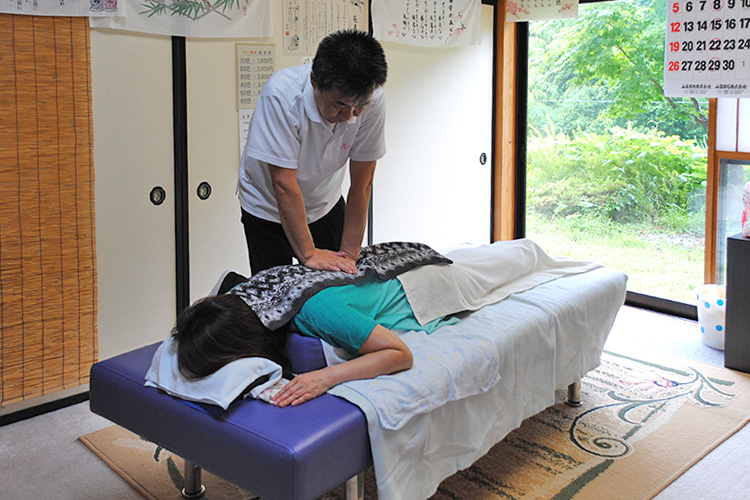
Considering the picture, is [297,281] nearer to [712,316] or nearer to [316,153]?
[316,153]

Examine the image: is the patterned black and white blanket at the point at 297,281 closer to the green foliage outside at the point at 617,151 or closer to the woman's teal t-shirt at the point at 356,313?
the woman's teal t-shirt at the point at 356,313

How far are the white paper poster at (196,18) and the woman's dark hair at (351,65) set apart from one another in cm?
111

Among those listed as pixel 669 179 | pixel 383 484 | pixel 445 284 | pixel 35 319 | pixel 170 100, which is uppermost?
pixel 170 100

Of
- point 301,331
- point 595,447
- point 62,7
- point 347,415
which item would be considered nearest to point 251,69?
point 62,7

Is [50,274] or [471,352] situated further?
[50,274]

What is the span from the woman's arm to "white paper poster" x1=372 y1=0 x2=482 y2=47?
6.66 feet

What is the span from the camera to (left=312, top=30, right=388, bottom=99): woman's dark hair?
6.24 feet

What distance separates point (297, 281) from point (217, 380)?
1.26 feet

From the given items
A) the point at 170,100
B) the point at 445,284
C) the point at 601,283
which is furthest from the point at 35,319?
the point at 601,283

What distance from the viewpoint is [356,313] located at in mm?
1988

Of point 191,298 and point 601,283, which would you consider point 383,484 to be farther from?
point 191,298

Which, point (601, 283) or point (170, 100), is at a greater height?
point (170, 100)

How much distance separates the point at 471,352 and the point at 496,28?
8.71 feet

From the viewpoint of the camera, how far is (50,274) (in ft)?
8.84
